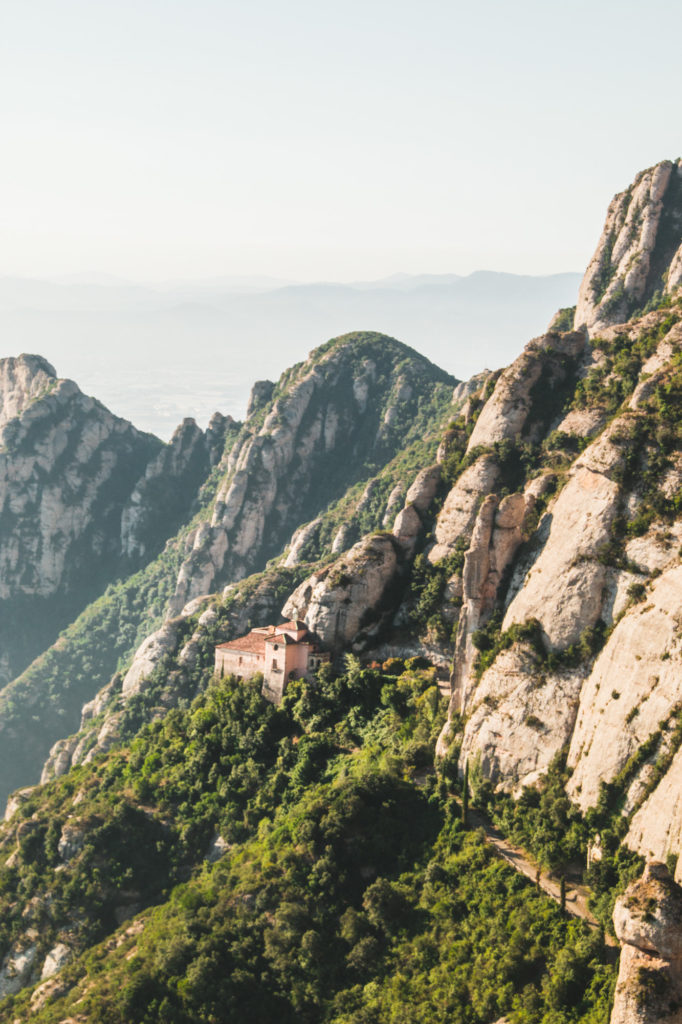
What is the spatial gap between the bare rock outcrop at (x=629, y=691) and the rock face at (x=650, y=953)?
23.5 feet

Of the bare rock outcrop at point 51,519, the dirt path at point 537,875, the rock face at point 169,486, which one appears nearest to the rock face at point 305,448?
the rock face at point 169,486

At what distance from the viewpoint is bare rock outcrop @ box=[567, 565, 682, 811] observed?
4775 cm

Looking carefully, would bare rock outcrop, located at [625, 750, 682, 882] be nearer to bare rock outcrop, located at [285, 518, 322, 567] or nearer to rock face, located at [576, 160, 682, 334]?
rock face, located at [576, 160, 682, 334]

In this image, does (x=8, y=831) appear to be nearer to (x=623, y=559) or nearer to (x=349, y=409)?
(x=623, y=559)

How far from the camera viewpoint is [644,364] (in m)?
72.8

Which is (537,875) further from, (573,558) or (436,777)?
(573,558)

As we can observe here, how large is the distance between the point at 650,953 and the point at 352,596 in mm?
40646

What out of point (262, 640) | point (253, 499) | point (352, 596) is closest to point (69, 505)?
point (253, 499)

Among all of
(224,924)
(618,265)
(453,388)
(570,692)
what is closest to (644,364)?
(570,692)

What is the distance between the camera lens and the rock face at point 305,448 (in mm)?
157875

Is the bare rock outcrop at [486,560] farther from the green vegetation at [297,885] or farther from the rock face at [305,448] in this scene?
the rock face at [305,448]

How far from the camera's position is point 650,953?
37.9 metres

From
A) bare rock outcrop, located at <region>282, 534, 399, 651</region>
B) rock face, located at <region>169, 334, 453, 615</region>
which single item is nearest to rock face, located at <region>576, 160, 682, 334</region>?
bare rock outcrop, located at <region>282, 534, 399, 651</region>

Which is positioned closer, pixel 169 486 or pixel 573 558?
pixel 573 558
